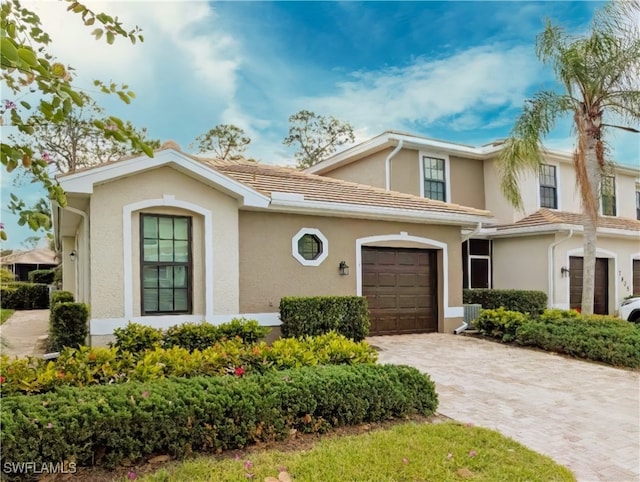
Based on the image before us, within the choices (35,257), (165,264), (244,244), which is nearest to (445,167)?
(244,244)

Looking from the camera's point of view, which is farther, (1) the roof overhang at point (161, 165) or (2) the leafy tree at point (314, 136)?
(2) the leafy tree at point (314, 136)

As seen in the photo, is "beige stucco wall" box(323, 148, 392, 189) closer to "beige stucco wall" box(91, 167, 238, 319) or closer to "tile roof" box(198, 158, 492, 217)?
"tile roof" box(198, 158, 492, 217)

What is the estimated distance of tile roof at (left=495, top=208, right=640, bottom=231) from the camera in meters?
15.1

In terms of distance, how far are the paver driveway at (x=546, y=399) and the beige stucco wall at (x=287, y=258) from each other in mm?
2064

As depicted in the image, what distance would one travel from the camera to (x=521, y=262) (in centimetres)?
1581

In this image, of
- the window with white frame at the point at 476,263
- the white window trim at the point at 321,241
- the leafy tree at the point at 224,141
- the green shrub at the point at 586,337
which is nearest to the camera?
the green shrub at the point at 586,337

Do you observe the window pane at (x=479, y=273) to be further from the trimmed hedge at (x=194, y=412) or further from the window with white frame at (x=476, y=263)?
the trimmed hedge at (x=194, y=412)

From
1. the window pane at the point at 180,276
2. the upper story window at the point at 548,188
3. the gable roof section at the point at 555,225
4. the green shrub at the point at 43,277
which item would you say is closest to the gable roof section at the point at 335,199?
the window pane at the point at 180,276

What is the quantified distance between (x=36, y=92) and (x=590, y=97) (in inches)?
540

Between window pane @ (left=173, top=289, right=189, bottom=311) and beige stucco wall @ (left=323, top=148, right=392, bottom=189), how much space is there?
28.7ft

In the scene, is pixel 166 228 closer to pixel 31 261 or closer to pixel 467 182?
pixel 467 182

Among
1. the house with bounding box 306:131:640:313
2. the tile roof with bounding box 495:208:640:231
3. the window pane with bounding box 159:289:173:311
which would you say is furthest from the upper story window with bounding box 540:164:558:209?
the window pane with bounding box 159:289:173:311

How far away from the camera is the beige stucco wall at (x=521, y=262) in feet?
49.9

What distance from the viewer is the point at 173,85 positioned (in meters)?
6.84
